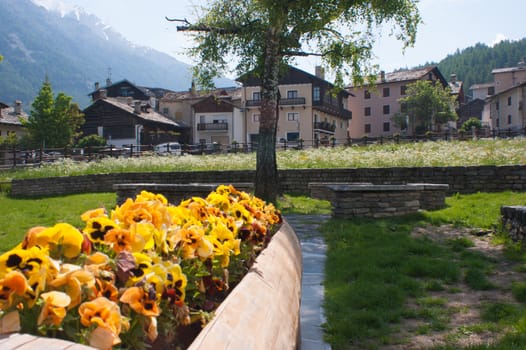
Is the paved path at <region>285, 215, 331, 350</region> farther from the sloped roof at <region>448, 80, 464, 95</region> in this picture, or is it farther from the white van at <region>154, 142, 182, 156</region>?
the sloped roof at <region>448, 80, 464, 95</region>

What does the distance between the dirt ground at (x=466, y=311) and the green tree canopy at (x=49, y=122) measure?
47.7 metres

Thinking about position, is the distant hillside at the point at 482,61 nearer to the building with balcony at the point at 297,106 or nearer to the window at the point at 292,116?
the building with balcony at the point at 297,106

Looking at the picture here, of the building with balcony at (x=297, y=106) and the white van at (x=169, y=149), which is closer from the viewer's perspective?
the white van at (x=169, y=149)

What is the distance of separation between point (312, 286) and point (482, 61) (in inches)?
6487

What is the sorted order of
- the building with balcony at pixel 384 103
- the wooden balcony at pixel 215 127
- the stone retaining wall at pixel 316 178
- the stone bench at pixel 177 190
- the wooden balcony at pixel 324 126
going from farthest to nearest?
the building with balcony at pixel 384 103 → the wooden balcony at pixel 215 127 → the wooden balcony at pixel 324 126 → the stone retaining wall at pixel 316 178 → the stone bench at pixel 177 190

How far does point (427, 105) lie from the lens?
58406mm

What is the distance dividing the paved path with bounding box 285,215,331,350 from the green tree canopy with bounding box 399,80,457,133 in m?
52.6

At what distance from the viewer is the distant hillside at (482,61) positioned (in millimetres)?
141625

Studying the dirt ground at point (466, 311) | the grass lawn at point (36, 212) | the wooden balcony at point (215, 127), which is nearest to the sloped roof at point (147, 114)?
the wooden balcony at point (215, 127)

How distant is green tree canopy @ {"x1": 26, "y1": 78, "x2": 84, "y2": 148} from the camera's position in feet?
156

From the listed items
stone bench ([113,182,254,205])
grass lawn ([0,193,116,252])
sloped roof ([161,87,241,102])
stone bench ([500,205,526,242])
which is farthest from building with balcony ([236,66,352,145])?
stone bench ([500,205,526,242])

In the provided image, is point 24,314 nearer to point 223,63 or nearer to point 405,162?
point 223,63

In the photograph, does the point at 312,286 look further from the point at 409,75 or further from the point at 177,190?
the point at 409,75

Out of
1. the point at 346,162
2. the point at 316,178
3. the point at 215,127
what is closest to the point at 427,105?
the point at 215,127
